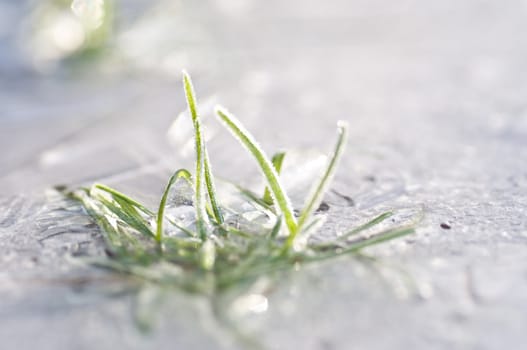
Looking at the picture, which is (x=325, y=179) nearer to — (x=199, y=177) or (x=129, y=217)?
(x=199, y=177)

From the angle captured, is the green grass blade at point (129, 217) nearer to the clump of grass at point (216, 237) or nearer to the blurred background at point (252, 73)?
the clump of grass at point (216, 237)

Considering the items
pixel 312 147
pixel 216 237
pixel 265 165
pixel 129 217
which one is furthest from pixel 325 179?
pixel 312 147

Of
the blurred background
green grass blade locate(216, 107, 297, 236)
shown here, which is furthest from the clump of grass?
the blurred background

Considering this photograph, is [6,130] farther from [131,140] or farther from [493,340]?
[493,340]

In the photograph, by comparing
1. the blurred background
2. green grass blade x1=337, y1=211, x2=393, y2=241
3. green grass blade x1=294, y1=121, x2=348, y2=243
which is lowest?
green grass blade x1=337, y1=211, x2=393, y2=241

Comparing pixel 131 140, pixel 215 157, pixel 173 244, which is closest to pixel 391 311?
pixel 173 244

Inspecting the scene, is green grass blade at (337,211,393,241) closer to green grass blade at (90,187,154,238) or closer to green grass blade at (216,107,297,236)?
green grass blade at (216,107,297,236)

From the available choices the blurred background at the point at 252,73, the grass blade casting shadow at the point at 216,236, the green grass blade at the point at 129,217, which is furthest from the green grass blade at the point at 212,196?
the blurred background at the point at 252,73
